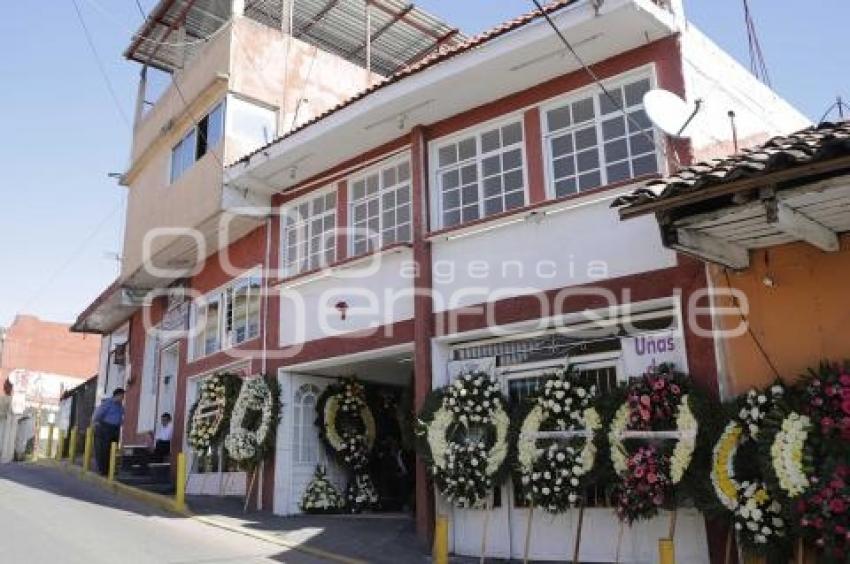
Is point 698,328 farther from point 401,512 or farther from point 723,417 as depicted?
point 401,512

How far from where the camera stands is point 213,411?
14.9 m

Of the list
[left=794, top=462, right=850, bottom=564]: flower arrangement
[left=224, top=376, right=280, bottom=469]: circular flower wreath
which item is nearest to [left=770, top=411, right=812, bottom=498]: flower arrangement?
[left=794, top=462, right=850, bottom=564]: flower arrangement

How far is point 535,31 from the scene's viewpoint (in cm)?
968

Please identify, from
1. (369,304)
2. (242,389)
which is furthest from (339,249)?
(242,389)

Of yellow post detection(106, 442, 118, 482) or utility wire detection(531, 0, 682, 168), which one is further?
yellow post detection(106, 442, 118, 482)

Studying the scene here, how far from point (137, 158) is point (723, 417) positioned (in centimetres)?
1592

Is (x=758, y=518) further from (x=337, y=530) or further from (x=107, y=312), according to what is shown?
(x=107, y=312)

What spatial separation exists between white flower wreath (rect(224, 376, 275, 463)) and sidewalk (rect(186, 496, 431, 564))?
39.0 inches

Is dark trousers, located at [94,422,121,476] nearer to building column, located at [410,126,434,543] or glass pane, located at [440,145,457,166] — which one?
building column, located at [410,126,434,543]

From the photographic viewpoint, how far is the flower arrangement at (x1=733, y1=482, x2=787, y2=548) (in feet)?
23.2

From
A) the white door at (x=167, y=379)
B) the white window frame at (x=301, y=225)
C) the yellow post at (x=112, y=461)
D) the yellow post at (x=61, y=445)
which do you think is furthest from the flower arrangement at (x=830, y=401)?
the yellow post at (x=61, y=445)

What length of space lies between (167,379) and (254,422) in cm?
661

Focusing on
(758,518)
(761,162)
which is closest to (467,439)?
(758,518)

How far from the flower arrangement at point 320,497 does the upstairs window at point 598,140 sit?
673 centimetres
